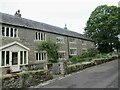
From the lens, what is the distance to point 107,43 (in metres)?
57.3

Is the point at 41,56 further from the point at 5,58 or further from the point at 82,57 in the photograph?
the point at 82,57

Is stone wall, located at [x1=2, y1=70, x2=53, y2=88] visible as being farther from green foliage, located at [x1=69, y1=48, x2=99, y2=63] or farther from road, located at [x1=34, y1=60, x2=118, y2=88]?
green foliage, located at [x1=69, y1=48, x2=99, y2=63]

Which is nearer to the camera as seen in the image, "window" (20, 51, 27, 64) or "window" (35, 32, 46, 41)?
"window" (20, 51, 27, 64)

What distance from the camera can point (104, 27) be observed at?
176ft

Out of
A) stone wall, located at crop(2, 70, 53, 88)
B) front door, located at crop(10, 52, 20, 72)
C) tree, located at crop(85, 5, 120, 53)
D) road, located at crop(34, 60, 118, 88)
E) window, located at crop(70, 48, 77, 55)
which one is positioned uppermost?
tree, located at crop(85, 5, 120, 53)

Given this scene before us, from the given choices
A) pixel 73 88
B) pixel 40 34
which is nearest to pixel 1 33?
pixel 40 34

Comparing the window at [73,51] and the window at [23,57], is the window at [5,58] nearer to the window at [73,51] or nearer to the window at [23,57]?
the window at [23,57]

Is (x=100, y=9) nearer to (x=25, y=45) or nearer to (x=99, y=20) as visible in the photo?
(x=99, y=20)

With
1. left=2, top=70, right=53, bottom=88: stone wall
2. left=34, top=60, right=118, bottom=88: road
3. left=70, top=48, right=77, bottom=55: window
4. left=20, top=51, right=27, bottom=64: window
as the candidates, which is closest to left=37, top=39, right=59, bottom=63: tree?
left=20, top=51, right=27, bottom=64: window

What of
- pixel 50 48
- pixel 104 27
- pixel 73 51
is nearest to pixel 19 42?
pixel 50 48

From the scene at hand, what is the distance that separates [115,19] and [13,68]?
3435cm

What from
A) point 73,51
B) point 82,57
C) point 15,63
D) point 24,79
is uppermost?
point 73,51

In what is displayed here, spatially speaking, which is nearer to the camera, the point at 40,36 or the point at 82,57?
the point at 40,36

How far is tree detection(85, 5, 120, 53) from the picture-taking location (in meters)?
53.8
